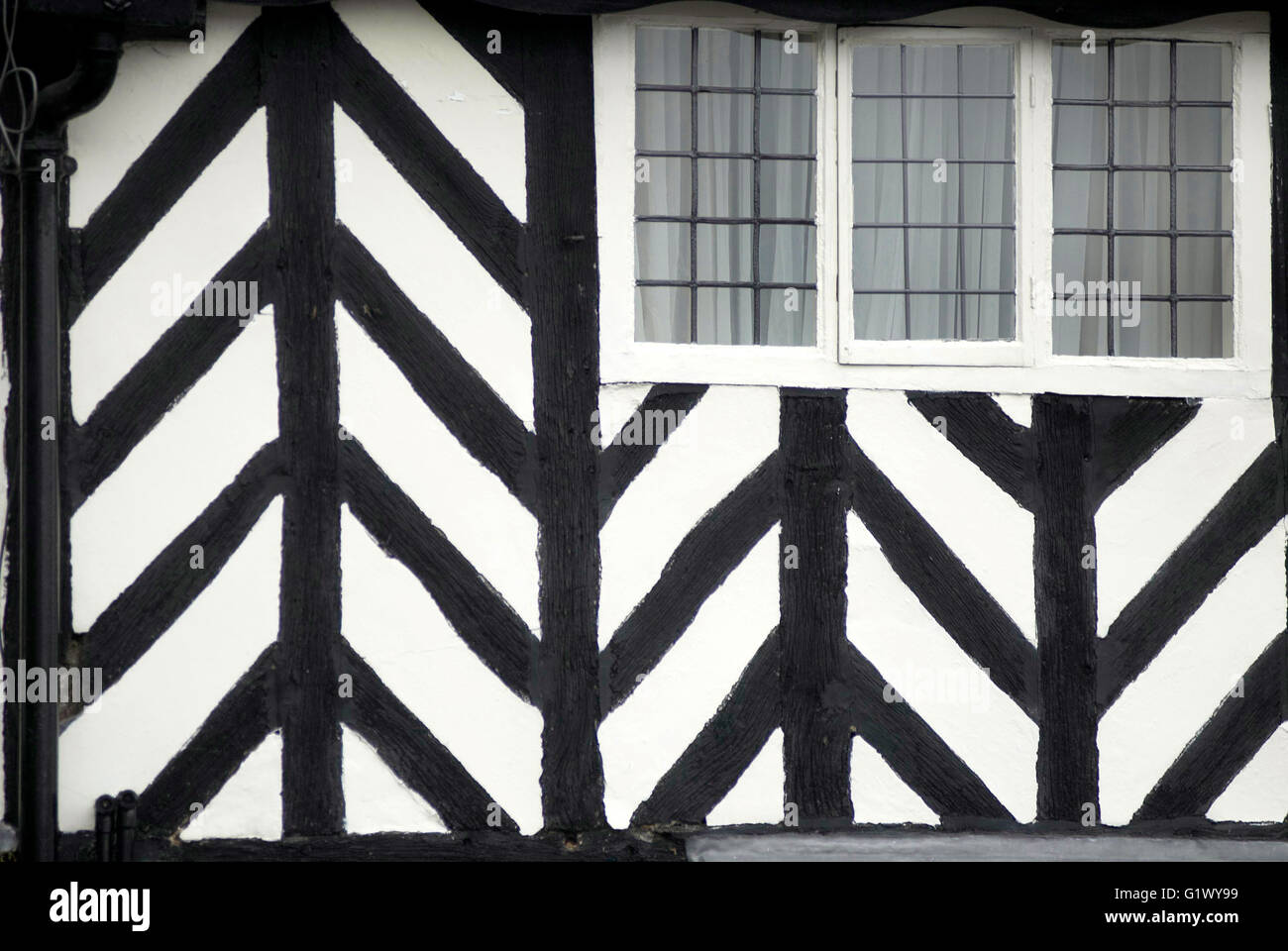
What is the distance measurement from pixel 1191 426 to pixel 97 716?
3845 millimetres

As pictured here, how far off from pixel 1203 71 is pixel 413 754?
3694 millimetres

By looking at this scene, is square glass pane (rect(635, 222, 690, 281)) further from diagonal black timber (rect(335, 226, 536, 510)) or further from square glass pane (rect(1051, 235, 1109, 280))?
square glass pane (rect(1051, 235, 1109, 280))

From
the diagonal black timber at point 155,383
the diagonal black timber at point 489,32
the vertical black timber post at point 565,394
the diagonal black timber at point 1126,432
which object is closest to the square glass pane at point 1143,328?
the diagonal black timber at point 1126,432

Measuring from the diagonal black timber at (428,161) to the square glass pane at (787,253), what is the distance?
87 centimetres

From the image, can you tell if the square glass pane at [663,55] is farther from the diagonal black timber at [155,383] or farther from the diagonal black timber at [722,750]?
the diagonal black timber at [722,750]

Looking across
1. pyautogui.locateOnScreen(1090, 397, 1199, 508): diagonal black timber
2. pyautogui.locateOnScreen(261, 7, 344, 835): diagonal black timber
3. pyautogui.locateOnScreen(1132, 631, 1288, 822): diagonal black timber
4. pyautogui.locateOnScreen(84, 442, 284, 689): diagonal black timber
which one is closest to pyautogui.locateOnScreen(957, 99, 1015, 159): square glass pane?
pyautogui.locateOnScreen(1090, 397, 1199, 508): diagonal black timber

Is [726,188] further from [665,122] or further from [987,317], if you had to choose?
[987,317]

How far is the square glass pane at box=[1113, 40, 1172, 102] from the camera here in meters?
5.63

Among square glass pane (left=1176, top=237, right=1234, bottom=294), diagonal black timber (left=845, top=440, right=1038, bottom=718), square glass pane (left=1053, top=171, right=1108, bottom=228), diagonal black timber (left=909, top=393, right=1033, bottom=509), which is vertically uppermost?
square glass pane (left=1053, top=171, right=1108, bottom=228)

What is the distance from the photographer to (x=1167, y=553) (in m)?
5.47

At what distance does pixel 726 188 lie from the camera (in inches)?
217

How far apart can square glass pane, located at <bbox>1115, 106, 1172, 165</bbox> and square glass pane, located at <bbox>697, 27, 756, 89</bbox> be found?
4.50ft

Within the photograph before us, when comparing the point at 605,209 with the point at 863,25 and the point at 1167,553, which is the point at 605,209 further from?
the point at 1167,553

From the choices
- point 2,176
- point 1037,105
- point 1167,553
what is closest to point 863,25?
point 1037,105
